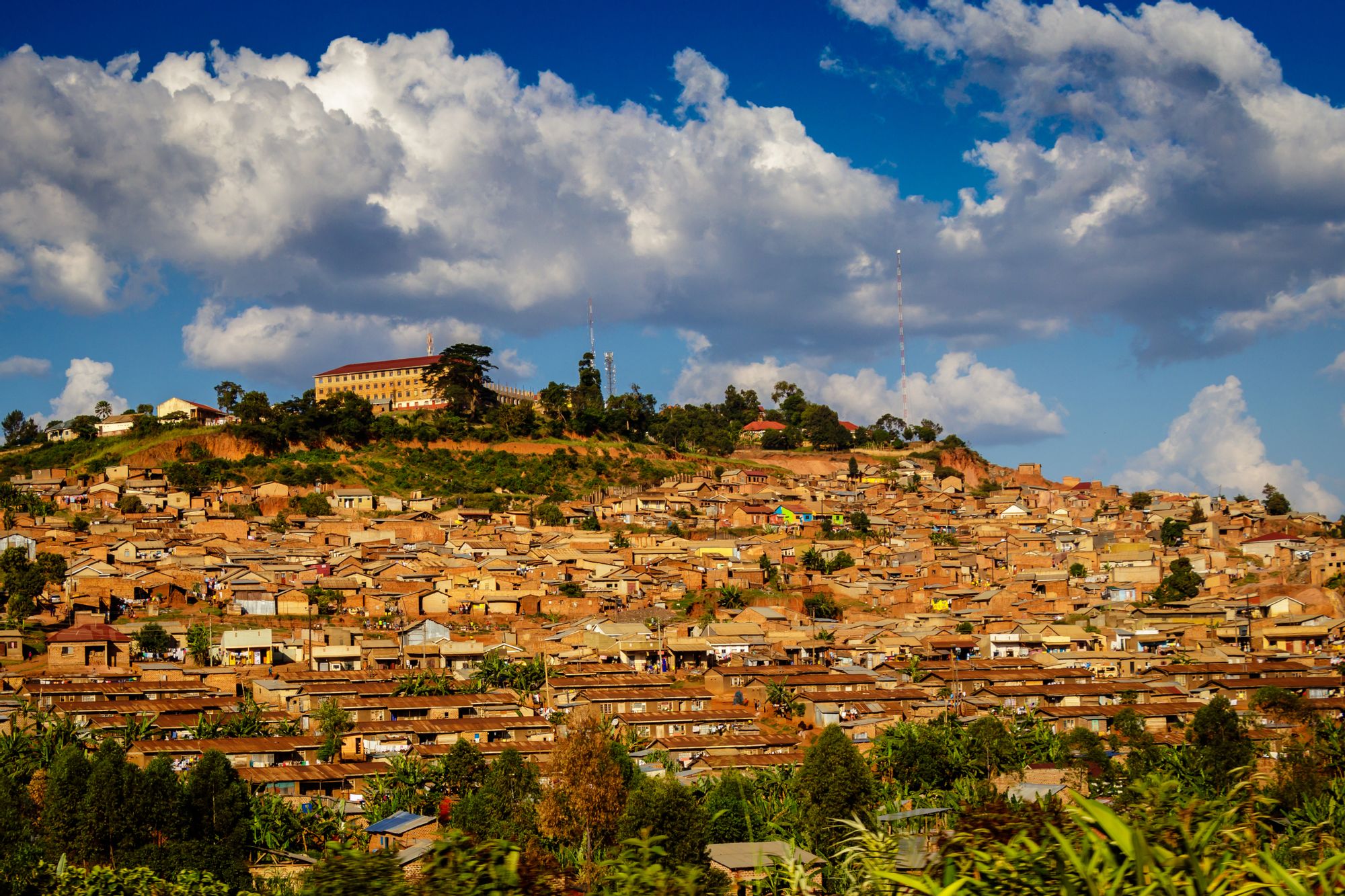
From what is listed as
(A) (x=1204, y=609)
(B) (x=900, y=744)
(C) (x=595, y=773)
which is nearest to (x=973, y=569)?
(A) (x=1204, y=609)

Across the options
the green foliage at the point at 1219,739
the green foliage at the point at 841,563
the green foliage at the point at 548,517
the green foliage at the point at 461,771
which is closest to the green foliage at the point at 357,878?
the green foliage at the point at 461,771

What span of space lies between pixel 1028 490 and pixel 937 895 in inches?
2582

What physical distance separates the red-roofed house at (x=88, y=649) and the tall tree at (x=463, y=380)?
37576 millimetres

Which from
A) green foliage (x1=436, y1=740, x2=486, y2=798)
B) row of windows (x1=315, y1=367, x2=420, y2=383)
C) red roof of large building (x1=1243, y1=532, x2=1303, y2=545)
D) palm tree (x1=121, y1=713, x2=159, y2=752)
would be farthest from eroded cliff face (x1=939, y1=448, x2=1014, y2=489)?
palm tree (x1=121, y1=713, x2=159, y2=752)

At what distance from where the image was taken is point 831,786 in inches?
894

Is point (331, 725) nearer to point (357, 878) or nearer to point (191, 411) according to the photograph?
point (357, 878)

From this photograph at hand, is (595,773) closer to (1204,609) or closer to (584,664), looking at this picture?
(584,664)

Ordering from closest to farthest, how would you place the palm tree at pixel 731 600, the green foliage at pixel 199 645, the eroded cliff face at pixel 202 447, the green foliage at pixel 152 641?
the green foliage at pixel 152 641 → the green foliage at pixel 199 645 → the palm tree at pixel 731 600 → the eroded cliff face at pixel 202 447

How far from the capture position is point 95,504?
5106cm

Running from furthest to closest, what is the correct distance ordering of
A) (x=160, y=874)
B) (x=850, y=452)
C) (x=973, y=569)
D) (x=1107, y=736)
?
(x=850, y=452) < (x=973, y=569) < (x=1107, y=736) < (x=160, y=874)

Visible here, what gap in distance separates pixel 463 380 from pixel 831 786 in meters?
51.1

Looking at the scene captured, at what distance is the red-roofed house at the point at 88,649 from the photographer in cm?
3069

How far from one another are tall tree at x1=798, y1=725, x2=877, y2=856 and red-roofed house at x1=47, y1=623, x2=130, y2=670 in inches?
725

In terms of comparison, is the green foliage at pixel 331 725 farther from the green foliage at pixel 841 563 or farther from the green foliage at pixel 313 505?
the green foliage at pixel 313 505
